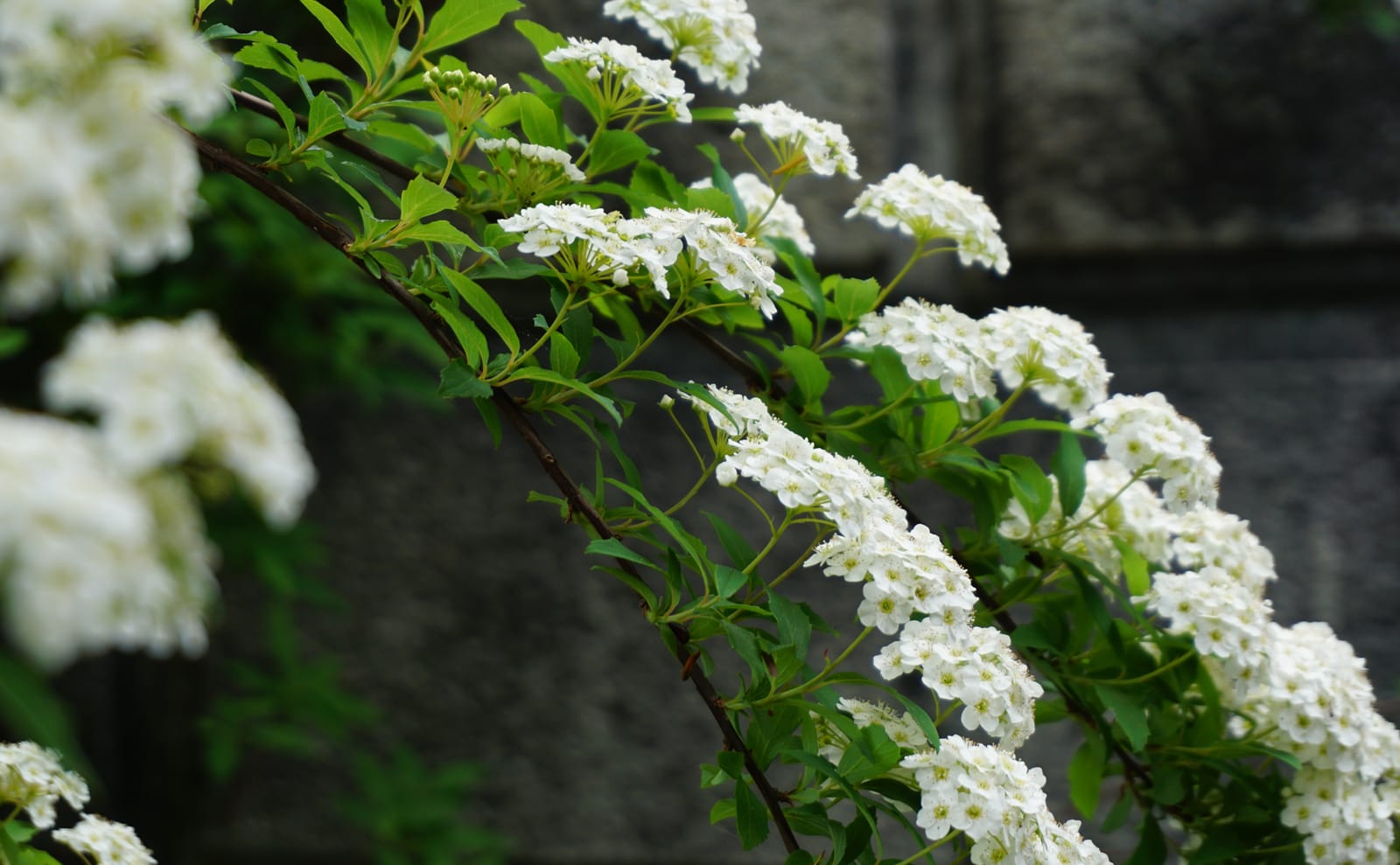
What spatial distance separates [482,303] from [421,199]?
6 cm

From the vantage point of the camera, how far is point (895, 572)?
545 millimetres

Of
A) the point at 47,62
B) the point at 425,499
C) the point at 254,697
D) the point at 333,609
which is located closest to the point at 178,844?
the point at 254,697

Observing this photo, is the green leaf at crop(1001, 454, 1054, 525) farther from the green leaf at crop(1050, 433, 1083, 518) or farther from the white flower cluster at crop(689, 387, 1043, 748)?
the white flower cluster at crop(689, 387, 1043, 748)

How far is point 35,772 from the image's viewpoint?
55 cm

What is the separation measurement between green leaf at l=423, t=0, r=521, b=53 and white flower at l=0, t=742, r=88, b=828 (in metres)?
0.40

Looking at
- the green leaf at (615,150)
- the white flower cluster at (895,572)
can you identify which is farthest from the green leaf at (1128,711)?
the green leaf at (615,150)

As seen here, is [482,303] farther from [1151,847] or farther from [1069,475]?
[1151,847]

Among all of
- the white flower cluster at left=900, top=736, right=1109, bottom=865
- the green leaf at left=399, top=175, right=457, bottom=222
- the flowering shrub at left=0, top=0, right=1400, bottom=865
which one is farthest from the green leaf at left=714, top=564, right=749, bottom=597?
the green leaf at left=399, top=175, right=457, bottom=222

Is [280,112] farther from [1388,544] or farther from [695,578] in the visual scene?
[1388,544]

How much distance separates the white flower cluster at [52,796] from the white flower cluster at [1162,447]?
0.57 meters

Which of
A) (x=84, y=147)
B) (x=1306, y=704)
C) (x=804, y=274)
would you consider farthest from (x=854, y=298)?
(x=84, y=147)

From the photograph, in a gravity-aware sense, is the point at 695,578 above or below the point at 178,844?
above

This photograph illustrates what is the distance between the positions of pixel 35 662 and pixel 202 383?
69 millimetres

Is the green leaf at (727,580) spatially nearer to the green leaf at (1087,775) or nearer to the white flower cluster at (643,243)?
the white flower cluster at (643,243)
